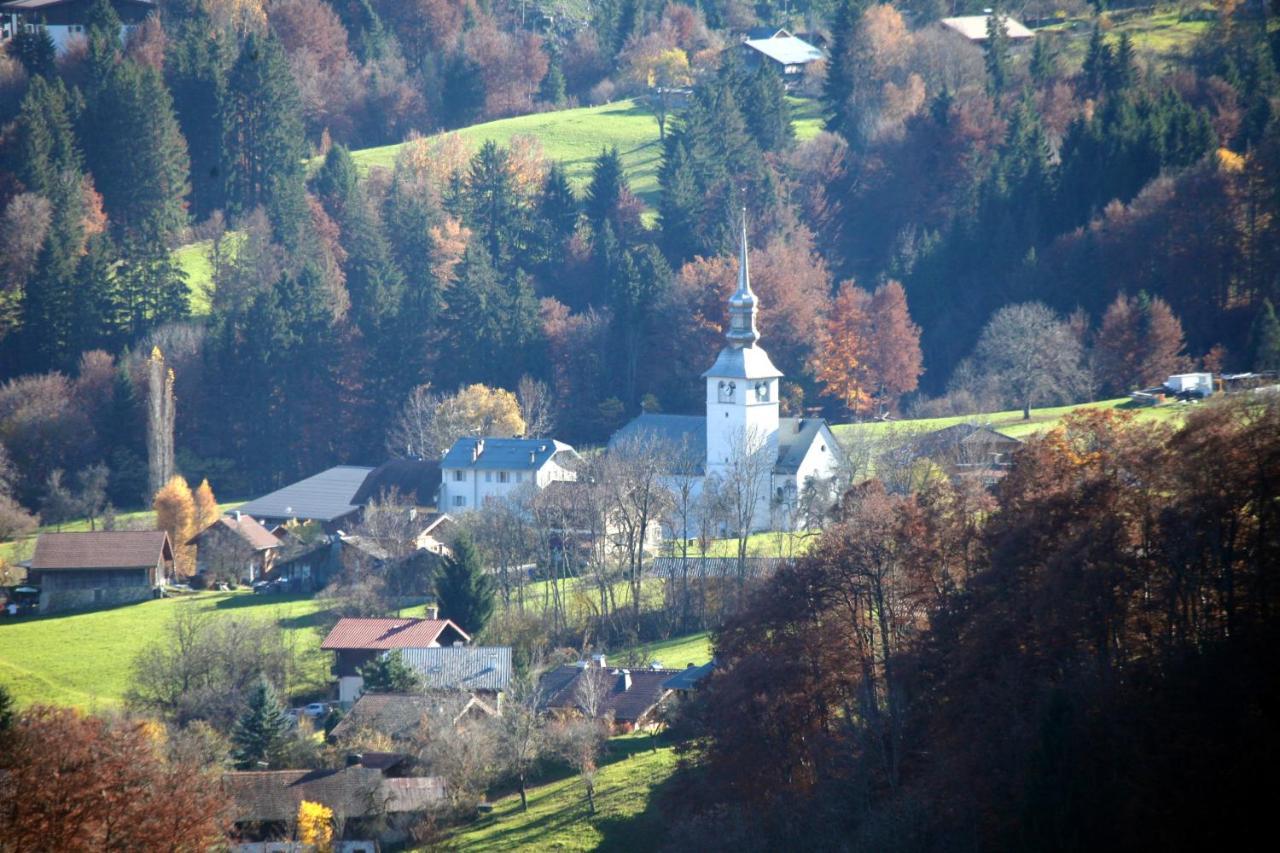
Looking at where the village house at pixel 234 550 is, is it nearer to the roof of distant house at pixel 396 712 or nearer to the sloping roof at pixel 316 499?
the sloping roof at pixel 316 499

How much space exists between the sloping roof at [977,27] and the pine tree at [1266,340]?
36.6m

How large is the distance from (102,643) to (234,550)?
813 cm

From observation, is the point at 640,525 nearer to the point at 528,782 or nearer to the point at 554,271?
the point at 528,782

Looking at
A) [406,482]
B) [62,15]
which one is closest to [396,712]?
[406,482]

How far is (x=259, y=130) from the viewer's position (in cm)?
8081

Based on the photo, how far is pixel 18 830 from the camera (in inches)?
981

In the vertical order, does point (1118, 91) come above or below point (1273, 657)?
above

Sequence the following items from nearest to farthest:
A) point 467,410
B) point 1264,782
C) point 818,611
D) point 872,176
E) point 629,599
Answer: point 1264,782
point 818,611
point 629,599
point 467,410
point 872,176

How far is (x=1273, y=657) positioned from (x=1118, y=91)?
177 feet

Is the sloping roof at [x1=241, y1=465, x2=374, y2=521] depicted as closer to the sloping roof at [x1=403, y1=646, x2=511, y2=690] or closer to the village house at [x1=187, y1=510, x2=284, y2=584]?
the village house at [x1=187, y1=510, x2=284, y2=584]

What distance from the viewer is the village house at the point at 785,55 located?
94375 millimetres

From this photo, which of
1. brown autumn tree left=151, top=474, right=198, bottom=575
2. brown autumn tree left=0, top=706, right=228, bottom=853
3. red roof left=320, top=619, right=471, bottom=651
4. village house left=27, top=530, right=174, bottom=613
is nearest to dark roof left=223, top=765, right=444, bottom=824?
brown autumn tree left=0, top=706, right=228, bottom=853

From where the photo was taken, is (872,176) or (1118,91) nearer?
(1118,91)

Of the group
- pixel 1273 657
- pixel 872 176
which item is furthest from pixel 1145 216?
pixel 1273 657
